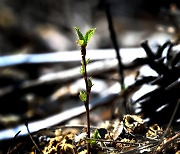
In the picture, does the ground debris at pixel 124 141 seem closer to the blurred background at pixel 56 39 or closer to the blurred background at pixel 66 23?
the blurred background at pixel 56 39

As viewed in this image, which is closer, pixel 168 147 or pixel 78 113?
pixel 168 147

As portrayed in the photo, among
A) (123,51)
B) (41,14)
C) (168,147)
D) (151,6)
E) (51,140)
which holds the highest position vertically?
(41,14)

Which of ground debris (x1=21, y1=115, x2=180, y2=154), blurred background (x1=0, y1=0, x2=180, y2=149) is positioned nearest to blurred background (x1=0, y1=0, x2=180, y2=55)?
blurred background (x1=0, y1=0, x2=180, y2=149)

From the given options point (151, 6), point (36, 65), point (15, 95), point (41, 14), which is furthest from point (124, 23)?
point (15, 95)

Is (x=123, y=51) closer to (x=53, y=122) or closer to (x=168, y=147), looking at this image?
(x=53, y=122)

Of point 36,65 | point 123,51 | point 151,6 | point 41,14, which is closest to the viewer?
point 123,51

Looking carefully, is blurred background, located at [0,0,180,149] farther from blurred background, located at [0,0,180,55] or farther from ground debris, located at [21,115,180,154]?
ground debris, located at [21,115,180,154]

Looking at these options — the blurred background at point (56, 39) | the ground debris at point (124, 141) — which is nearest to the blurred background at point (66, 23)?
the blurred background at point (56, 39)

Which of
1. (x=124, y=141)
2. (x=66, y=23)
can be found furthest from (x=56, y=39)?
(x=124, y=141)

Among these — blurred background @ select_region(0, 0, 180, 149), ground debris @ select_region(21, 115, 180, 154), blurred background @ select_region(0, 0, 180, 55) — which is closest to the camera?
ground debris @ select_region(21, 115, 180, 154)

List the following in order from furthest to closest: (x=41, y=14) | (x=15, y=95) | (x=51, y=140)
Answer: (x=41, y=14) < (x=15, y=95) < (x=51, y=140)

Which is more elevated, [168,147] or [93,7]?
[93,7]
